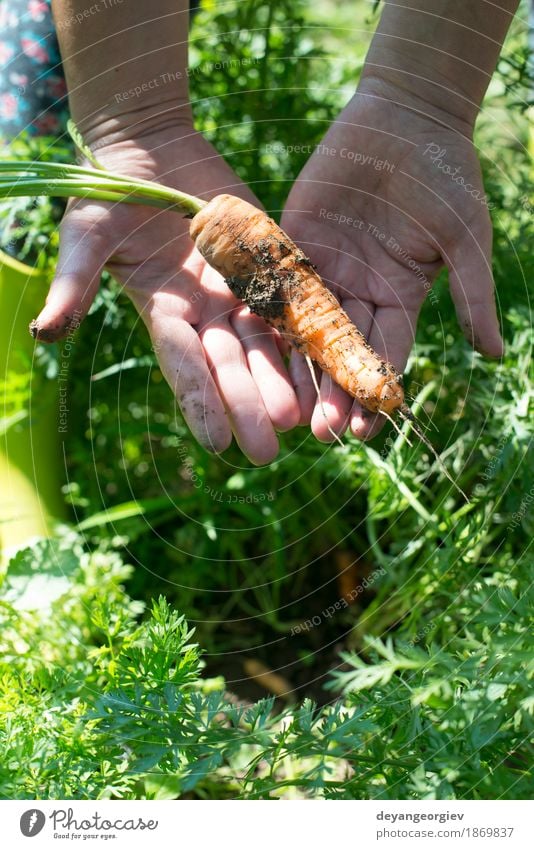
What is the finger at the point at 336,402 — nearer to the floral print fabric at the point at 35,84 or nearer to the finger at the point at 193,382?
the finger at the point at 193,382

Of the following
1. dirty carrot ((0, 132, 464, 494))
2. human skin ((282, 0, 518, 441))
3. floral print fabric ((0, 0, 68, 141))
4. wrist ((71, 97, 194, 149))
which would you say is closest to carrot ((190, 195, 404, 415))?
dirty carrot ((0, 132, 464, 494))

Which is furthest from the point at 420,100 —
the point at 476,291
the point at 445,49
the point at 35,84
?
the point at 35,84

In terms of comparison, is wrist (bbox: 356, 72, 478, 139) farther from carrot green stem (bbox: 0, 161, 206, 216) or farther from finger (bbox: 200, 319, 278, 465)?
finger (bbox: 200, 319, 278, 465)

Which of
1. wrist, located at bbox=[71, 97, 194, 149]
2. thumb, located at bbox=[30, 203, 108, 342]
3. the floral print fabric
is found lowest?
thumb, located at bbox=[30, 203, 108, 342]

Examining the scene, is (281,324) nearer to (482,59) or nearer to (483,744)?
(482,59)

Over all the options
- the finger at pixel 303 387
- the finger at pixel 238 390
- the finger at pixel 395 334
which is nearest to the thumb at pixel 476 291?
the finger at pixel 395 334

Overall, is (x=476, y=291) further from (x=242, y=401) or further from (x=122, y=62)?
(x=122, y=62)
